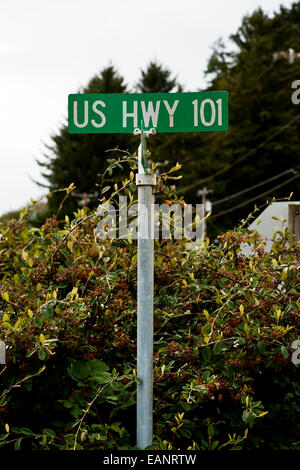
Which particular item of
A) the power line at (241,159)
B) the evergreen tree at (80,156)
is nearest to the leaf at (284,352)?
the evergreen tree at (80,156)

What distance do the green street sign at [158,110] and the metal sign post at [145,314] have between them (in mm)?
164

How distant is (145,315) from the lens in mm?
2020

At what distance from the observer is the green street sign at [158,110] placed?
2137 mm

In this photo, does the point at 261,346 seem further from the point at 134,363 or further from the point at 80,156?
the point at 80,156

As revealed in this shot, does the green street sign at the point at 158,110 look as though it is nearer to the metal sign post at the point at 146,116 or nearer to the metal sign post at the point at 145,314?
the metal sign post at the point at 146,116

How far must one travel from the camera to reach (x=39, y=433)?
85.4 inches

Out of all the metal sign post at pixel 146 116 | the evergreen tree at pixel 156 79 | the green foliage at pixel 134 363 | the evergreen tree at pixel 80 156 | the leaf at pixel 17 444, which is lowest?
the leaf at pixel 17 444

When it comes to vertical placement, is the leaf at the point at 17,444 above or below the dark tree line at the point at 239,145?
below

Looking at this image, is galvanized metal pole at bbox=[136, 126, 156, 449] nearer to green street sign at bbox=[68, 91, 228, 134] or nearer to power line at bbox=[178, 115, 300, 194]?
green street sign at bbox=[68, 91, 228, 134]

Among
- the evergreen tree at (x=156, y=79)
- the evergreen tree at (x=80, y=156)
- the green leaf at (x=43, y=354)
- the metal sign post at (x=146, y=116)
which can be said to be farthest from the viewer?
the evergreen tree at (x=156, y=79)

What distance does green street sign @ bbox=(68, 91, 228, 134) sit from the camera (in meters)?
2.14

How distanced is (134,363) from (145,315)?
41cm

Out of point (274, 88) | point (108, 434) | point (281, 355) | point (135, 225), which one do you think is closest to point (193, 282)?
point (135, 225)
